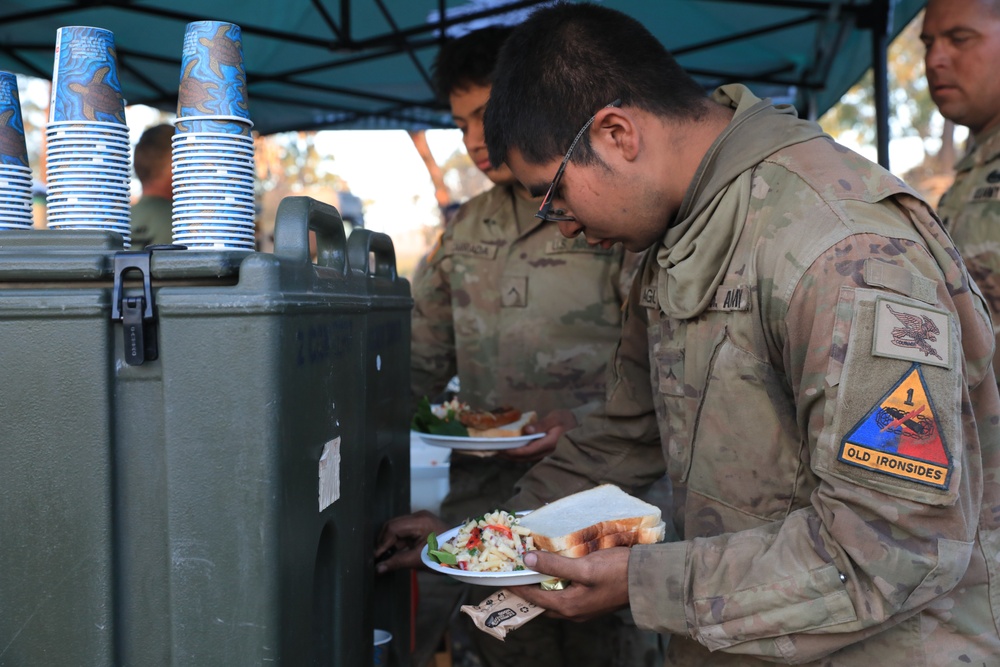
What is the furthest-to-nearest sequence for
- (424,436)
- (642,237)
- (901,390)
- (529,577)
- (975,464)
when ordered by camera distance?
(424,436) → (642,237) → (529,577) → (975,464) → (901,390)

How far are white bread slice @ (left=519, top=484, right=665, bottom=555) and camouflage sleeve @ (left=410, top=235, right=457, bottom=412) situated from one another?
1638 millimetres

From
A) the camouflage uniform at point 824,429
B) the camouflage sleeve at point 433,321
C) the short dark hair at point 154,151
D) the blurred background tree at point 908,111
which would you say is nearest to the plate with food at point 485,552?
the camouflage uniform at point 824,429

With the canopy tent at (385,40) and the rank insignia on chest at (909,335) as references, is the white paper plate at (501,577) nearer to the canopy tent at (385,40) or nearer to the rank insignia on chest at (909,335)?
the rank insignia on chest at (909,335)

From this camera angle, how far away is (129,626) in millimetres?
1213

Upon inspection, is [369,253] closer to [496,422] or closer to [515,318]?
[496,422]

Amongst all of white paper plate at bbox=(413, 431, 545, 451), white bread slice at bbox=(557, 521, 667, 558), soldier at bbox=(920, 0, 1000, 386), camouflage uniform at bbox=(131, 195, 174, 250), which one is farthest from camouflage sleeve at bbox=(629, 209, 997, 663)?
camouflage uniform at bbox=(131, 195, 174, 250)

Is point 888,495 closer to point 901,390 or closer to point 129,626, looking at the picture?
point 901,390

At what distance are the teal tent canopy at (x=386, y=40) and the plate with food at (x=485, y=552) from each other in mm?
3522

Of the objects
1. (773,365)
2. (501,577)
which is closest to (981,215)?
(773,365)

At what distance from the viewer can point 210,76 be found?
149 centimetres

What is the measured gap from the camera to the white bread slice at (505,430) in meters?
2.84

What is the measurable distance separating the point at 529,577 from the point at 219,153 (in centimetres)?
89

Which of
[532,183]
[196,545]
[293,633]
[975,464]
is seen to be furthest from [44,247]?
[975,464]

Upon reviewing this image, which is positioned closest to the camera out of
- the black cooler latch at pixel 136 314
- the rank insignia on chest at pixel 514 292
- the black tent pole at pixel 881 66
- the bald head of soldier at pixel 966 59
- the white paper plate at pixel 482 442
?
the black cooler latch at pixel 136 314
